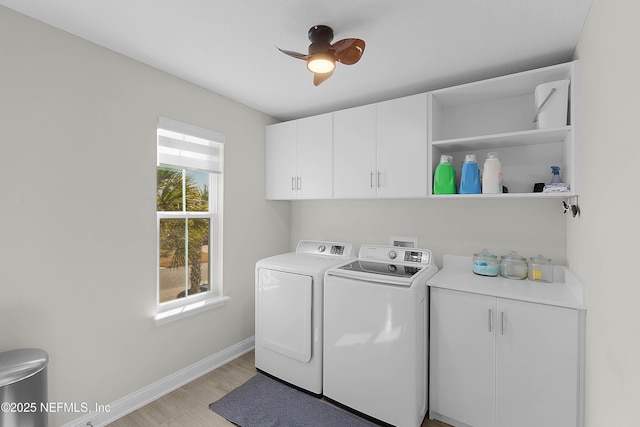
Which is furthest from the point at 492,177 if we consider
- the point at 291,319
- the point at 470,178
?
the point at 291,319

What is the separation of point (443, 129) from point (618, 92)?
57.3 inches

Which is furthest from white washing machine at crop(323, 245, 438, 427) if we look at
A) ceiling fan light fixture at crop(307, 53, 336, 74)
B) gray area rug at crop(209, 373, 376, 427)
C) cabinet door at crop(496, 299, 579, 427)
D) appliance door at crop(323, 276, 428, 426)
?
ceiling fan light fixture at crop(307, 53, 336, 74)

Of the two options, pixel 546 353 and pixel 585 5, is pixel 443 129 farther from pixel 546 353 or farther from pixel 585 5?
pixel 546 353

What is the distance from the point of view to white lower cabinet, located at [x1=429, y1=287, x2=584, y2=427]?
1620 millimetres

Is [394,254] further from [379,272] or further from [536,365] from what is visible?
[536,365]

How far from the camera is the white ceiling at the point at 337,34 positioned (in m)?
1.49

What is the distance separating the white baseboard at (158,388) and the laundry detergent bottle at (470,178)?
250 centimetres

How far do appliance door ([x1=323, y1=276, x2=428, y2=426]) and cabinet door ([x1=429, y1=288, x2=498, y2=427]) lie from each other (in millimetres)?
85

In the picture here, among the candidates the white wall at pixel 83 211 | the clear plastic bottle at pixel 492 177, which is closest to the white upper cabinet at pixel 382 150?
the clear plastic bottle at pixel 492 177

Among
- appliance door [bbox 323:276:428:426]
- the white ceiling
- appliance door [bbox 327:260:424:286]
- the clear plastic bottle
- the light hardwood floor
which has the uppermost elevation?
the white ceiling

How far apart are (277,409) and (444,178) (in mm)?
2108

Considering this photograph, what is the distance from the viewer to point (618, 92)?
1.09m

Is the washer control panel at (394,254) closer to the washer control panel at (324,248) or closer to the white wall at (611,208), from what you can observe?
the washer control panel at (324,248)

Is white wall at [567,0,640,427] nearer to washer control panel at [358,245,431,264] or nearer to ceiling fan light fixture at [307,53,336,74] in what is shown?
washer control panel at [358,245,431,264]
